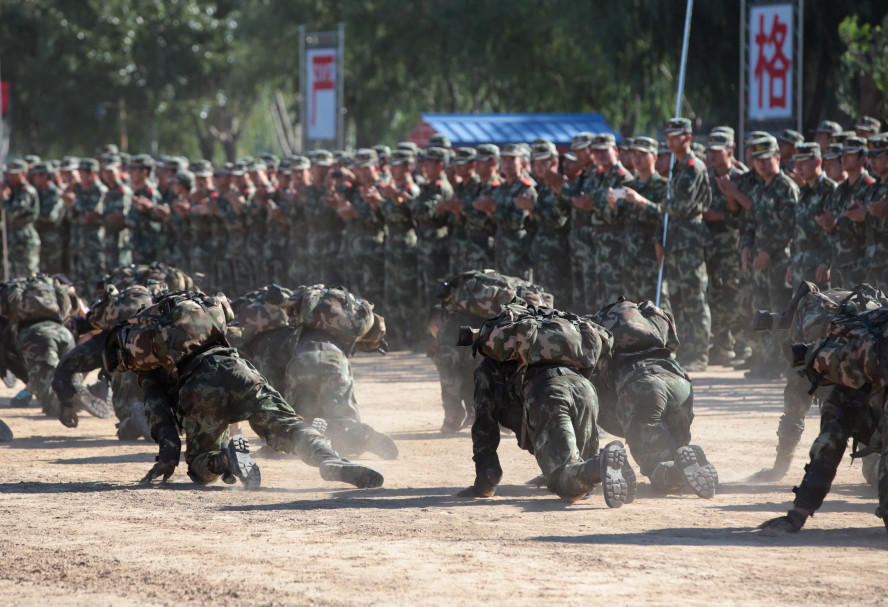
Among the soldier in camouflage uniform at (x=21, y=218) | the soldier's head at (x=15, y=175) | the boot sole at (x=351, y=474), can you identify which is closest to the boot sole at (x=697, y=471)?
the boot sole at (x=351, y=474)

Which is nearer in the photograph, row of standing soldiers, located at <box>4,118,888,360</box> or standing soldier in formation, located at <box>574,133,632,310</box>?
row of standing soldiers, located at <box>4,118,888,360</box>

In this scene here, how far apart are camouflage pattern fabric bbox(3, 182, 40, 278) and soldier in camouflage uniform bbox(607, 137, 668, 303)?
37.0 feet

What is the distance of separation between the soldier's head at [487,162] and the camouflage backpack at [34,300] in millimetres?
5680

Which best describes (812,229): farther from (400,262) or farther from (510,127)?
(510,127)

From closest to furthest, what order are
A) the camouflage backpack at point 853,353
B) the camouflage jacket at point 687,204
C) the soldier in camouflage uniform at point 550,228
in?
the camouflage backpack at point 853,353 < the camouflage jacket at point 687,204 < the soldier in camouflage uniform at point 550,228

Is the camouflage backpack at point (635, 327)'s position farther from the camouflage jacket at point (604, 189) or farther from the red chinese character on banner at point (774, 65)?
the red chinese character on banner at point (774, 65)

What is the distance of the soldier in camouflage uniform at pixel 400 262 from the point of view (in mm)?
18281

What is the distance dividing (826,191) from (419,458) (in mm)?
5678

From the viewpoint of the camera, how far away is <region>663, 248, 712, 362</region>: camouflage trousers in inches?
591

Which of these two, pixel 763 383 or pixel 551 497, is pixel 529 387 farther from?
pixel 763 383

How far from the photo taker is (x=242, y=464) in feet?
28.1

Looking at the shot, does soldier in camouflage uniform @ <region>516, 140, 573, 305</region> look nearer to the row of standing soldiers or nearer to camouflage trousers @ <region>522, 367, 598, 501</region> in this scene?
the row of standing soldiers

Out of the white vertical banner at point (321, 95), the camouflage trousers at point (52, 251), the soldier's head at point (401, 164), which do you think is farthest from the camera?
the white vertical banner at point (321, 95)

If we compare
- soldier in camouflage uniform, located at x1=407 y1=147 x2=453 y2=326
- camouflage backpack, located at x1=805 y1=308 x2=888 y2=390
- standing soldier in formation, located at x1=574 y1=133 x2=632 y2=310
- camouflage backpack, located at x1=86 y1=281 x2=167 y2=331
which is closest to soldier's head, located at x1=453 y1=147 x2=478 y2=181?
soldier in camouflage uniform, located at x1=407 y1=147 x2=453 y2=326
